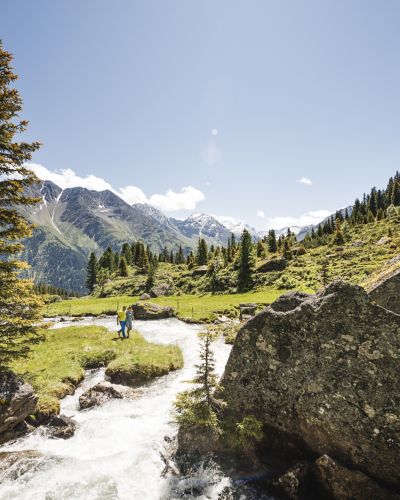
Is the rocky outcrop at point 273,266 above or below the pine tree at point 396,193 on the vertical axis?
below

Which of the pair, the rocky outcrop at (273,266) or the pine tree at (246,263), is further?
the rocky outcrop at (273,266)

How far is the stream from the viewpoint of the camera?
9852mm

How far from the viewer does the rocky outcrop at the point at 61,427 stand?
1321 cm

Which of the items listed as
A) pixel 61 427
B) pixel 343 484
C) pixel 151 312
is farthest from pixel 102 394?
pixel 151 312

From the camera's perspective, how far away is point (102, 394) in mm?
17031

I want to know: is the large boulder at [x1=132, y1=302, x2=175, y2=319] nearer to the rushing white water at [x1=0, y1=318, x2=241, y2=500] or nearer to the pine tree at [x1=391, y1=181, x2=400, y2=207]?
the rushing white water at [x1=0, y1=318, x2=241, y2=500]

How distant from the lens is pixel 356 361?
30.9ft

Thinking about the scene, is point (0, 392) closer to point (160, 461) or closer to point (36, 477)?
point (36, 477)

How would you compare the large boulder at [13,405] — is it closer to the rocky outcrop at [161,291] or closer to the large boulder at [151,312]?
the large boulder at [151,312]

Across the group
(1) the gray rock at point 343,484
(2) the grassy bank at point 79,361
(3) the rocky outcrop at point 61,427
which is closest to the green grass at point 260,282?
(2) the grassy bank at point 79,361

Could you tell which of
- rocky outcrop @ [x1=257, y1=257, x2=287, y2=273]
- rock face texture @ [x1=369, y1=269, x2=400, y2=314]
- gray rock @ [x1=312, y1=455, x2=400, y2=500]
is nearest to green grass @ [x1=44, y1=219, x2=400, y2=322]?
rocky outcrop @ [x1=257, y1=257, x2=287, y2=273]

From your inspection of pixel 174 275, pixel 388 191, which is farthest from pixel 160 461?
pixel 388 191

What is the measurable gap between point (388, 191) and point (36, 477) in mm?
205451

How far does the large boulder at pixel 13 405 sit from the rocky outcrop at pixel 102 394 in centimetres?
301
